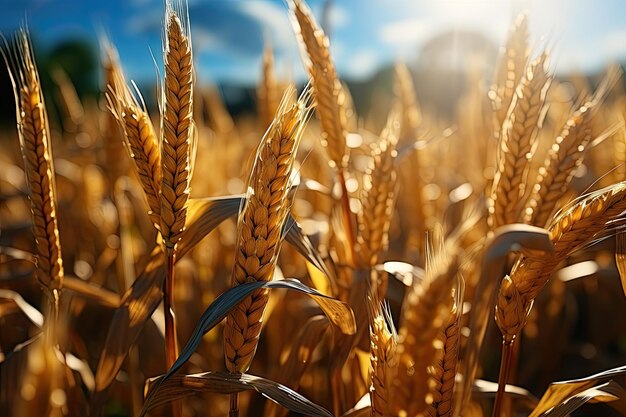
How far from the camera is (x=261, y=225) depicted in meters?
0.93

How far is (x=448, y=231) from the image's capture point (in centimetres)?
226

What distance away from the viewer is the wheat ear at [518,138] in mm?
1136

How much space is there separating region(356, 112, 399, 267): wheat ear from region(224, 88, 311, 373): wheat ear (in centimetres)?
36

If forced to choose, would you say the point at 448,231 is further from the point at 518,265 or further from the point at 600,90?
the point at 518,265

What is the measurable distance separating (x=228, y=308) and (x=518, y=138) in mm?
715

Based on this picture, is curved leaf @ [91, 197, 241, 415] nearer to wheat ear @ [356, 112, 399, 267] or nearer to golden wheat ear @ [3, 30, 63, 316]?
golden wheat ear @ [3, 30, 63, 316]

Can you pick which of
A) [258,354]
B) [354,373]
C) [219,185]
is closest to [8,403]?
[354,373]

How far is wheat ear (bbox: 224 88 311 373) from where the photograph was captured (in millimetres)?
932

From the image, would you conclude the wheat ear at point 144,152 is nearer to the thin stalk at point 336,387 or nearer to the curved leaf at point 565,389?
the thin stalk at point 336,387

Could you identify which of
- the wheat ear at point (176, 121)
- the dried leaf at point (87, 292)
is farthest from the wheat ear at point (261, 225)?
the dried leaf at point (87, 292)

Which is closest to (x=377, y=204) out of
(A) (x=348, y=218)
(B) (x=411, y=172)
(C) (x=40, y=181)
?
(A) (x=348, y=218)

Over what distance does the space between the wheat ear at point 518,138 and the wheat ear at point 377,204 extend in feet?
0.85

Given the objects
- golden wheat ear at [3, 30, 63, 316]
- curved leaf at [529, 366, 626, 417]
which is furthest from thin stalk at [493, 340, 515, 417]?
golden wheat ear at [3, 30, 63, 316]

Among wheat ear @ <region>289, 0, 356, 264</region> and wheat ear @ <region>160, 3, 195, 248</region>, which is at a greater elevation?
wheat ear @ <region>289, 0, 356, 264</region>
